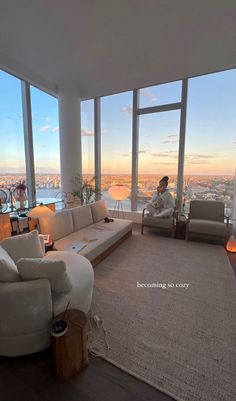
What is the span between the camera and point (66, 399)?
120cm

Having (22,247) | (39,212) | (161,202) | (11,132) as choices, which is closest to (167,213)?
(161,202)

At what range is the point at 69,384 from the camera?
4.21 ft

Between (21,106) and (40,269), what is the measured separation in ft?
14.0

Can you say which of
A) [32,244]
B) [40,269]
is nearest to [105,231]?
[32,244]

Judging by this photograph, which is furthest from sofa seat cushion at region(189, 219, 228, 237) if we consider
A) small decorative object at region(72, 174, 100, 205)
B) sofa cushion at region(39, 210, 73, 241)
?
small decorative object at region(72, 174, 100, 205)

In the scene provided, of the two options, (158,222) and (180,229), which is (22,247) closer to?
(158,222)

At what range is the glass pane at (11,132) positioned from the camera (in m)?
3.99

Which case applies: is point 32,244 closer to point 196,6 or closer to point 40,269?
point 40,269

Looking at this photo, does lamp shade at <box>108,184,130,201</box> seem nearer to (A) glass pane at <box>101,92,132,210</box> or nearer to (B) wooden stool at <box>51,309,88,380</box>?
(A) glass pane at <box>101,92,132,210</box>

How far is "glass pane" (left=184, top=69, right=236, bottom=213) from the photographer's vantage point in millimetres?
4121

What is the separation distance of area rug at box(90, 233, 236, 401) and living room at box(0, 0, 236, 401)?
1 centimetres

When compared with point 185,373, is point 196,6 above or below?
above

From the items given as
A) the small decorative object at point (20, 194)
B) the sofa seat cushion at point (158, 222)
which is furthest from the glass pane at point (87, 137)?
the sofa seat cushion at point (158, 222)

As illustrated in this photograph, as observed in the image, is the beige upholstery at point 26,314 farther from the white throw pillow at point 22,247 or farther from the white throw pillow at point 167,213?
the white throw pillow at point 167,213
